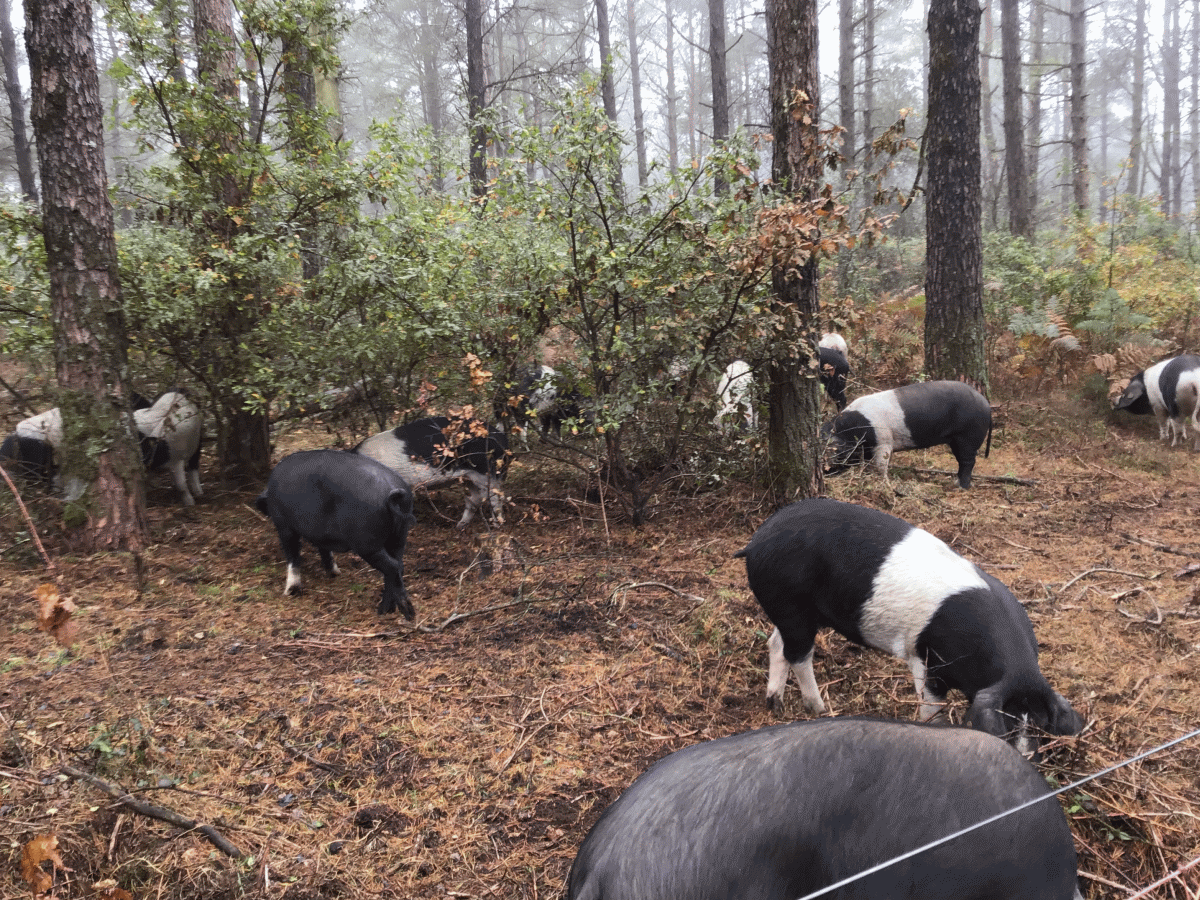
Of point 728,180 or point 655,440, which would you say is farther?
point 655,440

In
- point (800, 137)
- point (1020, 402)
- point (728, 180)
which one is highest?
point (800, 137)

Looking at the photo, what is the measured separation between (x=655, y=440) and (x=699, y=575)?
1633 mm

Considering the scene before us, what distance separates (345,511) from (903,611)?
3.72 m

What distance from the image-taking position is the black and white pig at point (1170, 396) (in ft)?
27.1

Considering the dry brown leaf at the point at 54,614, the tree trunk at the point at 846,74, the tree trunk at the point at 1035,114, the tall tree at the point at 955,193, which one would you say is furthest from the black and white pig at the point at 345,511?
the tree trunk at the point at 846,74

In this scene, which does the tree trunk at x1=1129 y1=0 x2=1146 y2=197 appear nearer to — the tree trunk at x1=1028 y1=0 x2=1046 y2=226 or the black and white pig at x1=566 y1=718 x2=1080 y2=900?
the tree trunk at x1=1028 y1=0 x2=1046 y2=226

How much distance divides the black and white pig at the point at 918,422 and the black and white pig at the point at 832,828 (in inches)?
223

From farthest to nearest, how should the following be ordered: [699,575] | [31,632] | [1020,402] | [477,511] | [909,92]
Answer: [909,92] < [1020,402] < [477,511] < [699,575] < [31,632]

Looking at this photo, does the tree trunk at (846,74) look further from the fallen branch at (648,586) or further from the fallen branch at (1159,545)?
the fallen branch at (648,586)

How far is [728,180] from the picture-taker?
544 centimetres

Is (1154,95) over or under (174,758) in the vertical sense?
over

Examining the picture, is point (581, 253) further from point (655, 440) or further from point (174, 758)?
point (174, 758)

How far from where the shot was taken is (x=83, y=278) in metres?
5.37

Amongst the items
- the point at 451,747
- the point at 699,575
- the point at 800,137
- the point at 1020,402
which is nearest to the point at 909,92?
the point at 1020,402
